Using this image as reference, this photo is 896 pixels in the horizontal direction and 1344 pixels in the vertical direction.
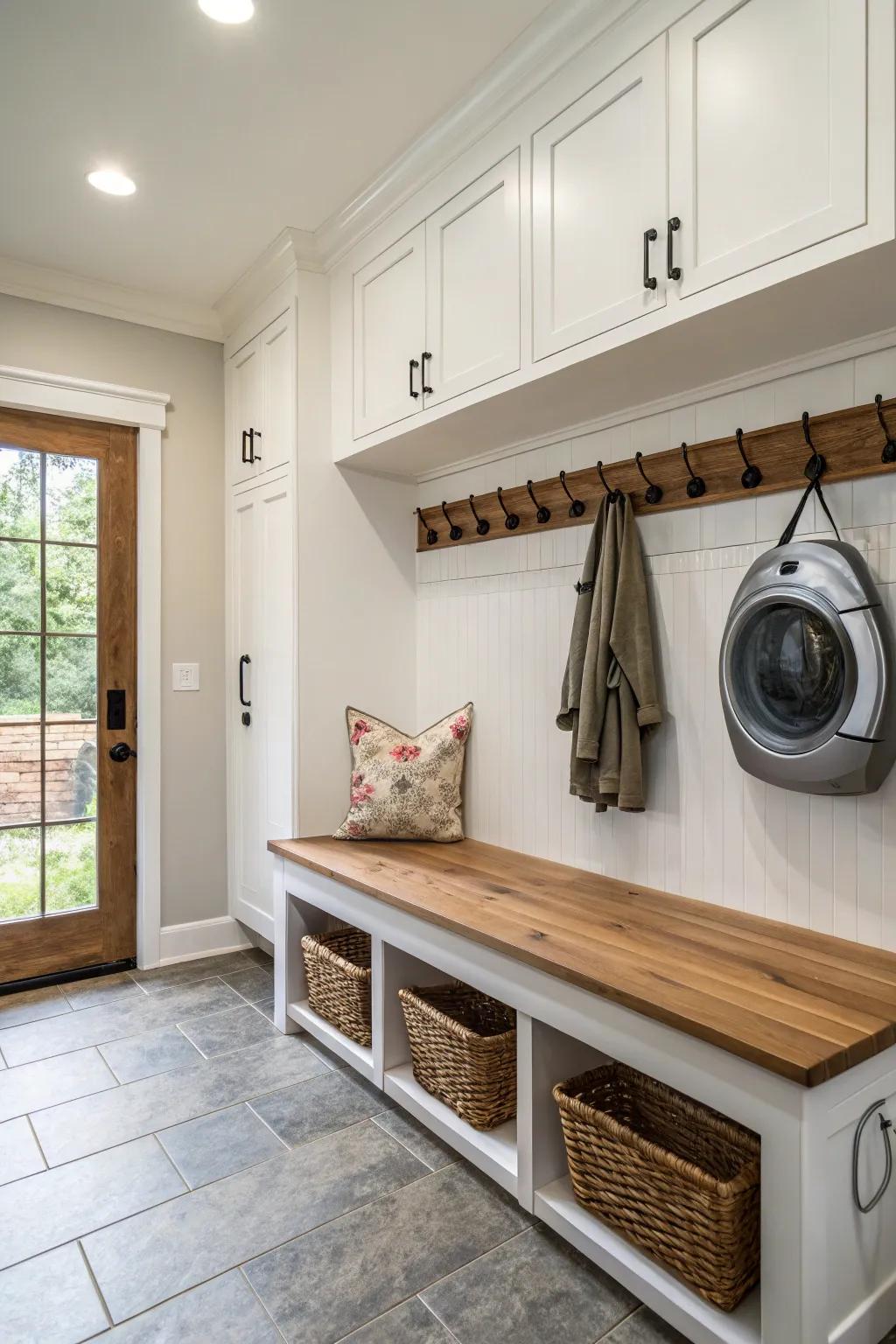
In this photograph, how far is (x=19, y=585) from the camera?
299 cm

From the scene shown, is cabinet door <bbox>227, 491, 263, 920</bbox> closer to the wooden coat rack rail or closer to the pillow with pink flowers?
the pillow with pink flowers

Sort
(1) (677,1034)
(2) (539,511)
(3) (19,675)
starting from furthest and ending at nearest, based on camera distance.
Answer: (3) (19,675) < (2) (539,511) < (1) (677,1034)

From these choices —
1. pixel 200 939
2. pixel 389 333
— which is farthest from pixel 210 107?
pixel 200 939

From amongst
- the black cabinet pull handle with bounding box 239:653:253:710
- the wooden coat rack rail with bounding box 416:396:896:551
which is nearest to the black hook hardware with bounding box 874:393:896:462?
the wooden coat rack rail with bounding box 416:396:896:551

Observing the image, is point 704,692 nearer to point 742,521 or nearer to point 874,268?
point 742,521

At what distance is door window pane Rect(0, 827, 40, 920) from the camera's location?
2.95 meters

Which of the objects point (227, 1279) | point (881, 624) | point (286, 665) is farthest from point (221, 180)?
point (227, 1279)

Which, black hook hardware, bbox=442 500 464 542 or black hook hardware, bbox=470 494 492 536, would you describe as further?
black hook hardware, bbox=442 500 464 542

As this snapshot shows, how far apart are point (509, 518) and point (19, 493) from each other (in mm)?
1786

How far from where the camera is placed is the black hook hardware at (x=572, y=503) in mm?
2361

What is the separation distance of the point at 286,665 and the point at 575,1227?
6.08 ft

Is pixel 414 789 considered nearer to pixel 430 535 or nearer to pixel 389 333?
pixel 430 535

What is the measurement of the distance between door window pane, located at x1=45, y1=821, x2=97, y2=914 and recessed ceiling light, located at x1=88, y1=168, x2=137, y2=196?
2.12 metres

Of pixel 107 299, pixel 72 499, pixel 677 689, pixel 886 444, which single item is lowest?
pixel 677 689
